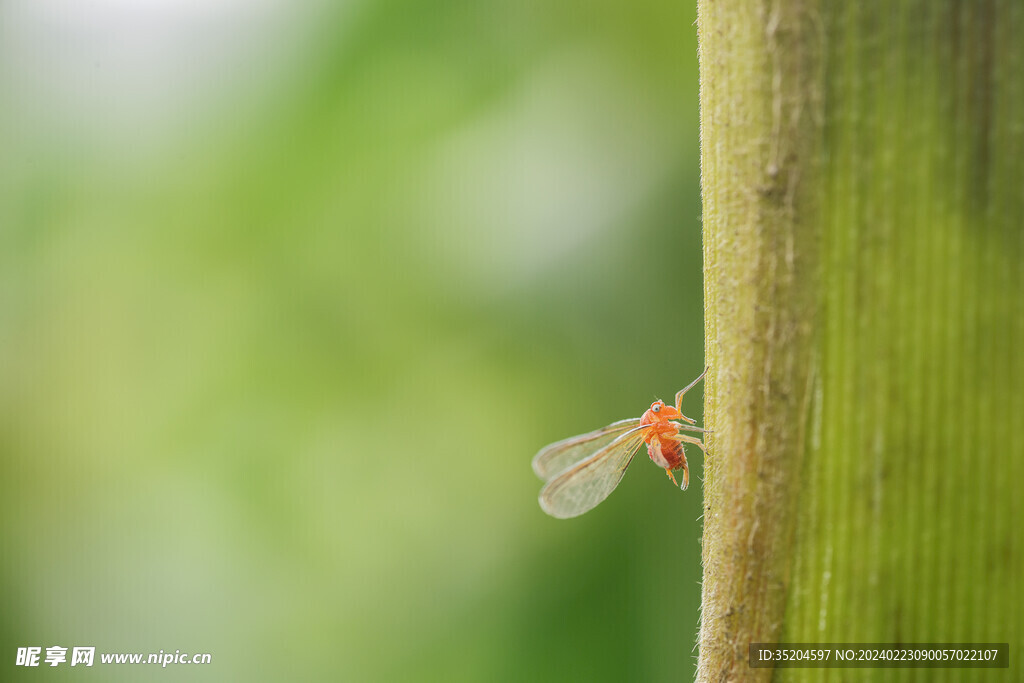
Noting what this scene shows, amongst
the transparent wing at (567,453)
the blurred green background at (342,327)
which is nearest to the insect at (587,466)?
the transparent wing at (567,453)

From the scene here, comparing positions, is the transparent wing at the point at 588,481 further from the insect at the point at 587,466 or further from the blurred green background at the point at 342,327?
the blurred green background at the point at 342,327

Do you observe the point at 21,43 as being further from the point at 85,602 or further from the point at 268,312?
the point at 85,602

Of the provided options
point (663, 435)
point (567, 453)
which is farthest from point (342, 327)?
point (663, 435)

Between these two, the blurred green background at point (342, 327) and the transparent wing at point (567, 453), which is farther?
the blurred green background at point (342, 327)

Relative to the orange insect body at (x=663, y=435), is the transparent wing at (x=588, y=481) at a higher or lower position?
lower

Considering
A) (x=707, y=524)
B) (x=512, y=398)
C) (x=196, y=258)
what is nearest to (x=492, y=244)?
(x=512, y=398)

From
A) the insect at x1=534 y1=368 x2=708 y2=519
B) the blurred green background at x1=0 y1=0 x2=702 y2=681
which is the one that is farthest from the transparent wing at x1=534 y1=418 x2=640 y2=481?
the blurred green background at x1=0 y1=0 x2=702 y2=681
